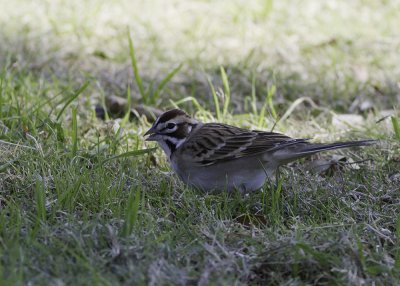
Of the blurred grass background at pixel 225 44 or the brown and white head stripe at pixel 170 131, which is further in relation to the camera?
the blurred grass background at pixel 225 44

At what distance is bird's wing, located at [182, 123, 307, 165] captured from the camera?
4.51 metres

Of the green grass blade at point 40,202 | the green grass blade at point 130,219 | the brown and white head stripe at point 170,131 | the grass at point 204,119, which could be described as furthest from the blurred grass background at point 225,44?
the green grass blade at point 130,219

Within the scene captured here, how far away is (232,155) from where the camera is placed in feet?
14.9

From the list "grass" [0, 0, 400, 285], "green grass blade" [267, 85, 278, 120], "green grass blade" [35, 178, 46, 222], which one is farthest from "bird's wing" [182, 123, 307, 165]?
"green grass blade" [35, 178, 46, 222]

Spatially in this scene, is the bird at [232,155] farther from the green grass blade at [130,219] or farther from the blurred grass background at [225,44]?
the blurred grass background at [225,44]

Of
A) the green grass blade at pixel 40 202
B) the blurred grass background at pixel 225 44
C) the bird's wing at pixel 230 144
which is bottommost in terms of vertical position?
the blurred grass background at pixel 225 44

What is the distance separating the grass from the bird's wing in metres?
0.20

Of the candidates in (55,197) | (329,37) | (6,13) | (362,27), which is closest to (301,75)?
(329,37)

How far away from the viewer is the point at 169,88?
6367 mm

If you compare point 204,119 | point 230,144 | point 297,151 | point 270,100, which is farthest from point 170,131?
point 270,100

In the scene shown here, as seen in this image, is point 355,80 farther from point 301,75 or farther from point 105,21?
point 105,21

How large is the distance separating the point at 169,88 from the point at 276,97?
2.85ft

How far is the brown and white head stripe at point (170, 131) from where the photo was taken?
4695 millimetres

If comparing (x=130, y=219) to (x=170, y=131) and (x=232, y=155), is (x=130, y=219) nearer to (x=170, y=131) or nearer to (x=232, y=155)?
(x=232, y=155)
